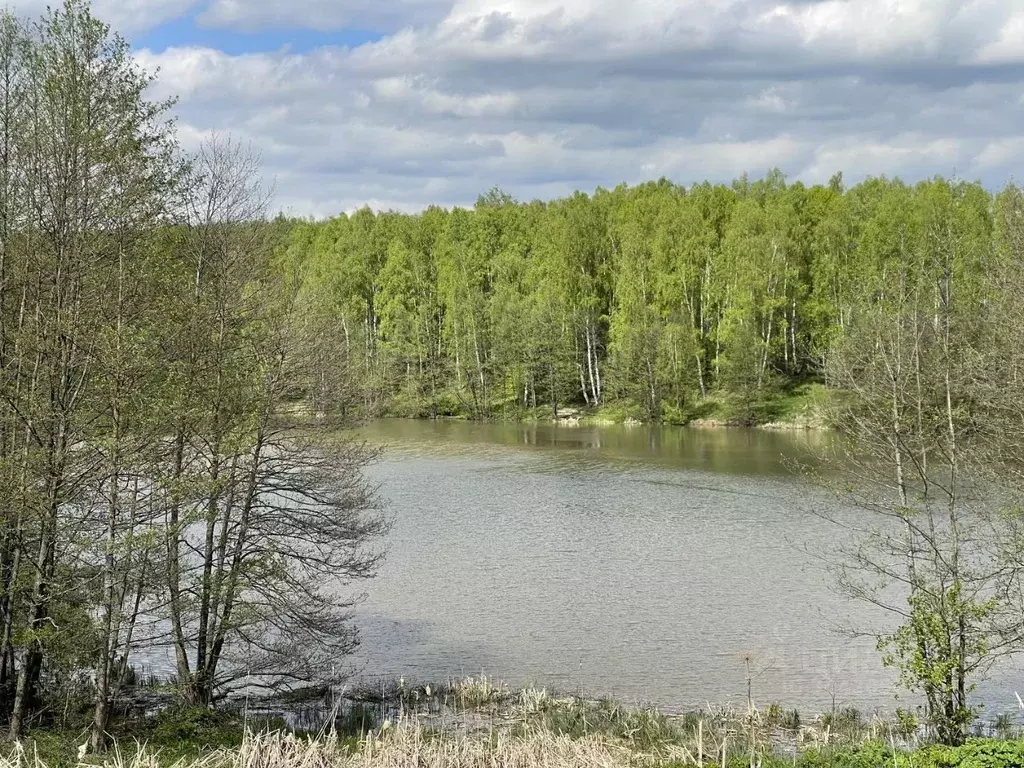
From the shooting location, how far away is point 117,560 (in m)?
13.4

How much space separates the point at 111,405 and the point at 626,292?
53359mm

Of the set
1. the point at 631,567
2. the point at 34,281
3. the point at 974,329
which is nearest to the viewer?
the point at 34,281

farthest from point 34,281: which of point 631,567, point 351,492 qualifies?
point 631,567

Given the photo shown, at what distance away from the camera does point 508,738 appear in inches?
535

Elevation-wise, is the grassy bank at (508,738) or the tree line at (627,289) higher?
the tree line at (627,289)

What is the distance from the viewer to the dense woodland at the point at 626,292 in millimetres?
60531

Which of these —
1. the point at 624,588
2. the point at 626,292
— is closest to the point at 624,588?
the point at 624,588

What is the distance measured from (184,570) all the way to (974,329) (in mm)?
17117

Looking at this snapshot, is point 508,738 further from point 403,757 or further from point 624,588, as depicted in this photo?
point 624,588

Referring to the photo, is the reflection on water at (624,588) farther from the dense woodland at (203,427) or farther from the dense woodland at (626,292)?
the dense woodland at (626,292)

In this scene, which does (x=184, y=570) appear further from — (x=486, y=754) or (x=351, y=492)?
(x=486, y=754)

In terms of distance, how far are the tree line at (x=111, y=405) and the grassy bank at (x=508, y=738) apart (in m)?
1.01

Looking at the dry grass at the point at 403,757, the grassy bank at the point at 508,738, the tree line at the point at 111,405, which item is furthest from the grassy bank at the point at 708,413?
the dry grass at the point at 403,757

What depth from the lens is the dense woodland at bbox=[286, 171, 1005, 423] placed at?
6053cm
